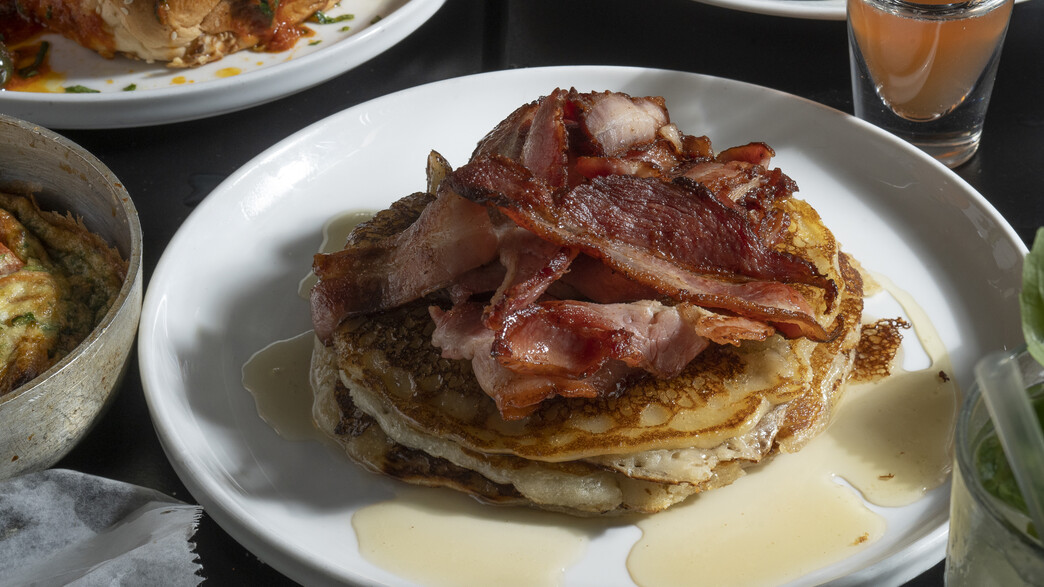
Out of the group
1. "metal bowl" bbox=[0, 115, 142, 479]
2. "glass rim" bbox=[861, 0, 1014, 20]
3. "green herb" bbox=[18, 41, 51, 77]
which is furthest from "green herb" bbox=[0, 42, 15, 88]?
"glass rim" bbox=[861, 0, 1014, 20]

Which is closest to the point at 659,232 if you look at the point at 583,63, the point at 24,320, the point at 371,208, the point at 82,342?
the point at 371,208

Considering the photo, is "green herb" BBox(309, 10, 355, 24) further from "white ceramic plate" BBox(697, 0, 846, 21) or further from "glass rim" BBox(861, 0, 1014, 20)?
"glass rim" BBox(861, 0, 1014, 20)

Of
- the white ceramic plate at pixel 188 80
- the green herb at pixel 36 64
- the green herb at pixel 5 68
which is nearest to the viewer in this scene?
the white ceramic plate at pixel 188 80

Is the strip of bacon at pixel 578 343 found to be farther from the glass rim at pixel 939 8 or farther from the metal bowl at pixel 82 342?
the glass rim at pixel 939 8

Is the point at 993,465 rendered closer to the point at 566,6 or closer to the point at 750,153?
the point at 750,153

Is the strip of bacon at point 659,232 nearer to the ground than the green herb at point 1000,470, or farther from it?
nearer to the ground

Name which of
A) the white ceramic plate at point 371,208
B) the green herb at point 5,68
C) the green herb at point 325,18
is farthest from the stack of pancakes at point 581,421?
the green herb at point 5,68
